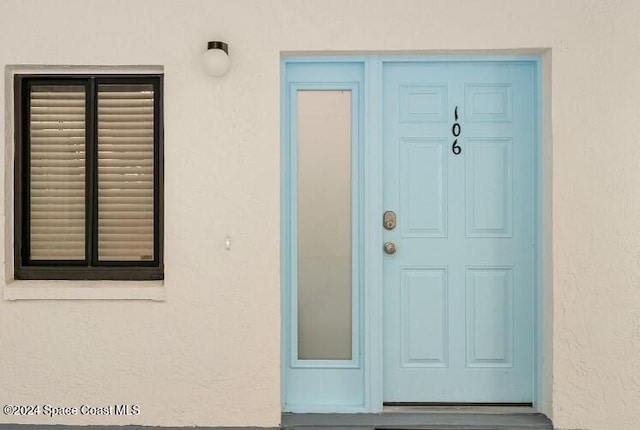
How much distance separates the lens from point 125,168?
11.1 ft

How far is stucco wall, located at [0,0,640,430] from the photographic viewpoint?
321 centimetres

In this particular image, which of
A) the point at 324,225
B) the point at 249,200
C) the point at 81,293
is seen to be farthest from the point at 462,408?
the point at 81,293

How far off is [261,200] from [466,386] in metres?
1.56

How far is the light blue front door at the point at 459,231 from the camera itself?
11.2 ft

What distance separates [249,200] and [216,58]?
2.49ft

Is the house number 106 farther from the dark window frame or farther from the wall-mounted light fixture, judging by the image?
the dark window frame

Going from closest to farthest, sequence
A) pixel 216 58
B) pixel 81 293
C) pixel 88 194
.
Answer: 1. pixel 216 58
2. pixel 81 293
3. pixel 88 194

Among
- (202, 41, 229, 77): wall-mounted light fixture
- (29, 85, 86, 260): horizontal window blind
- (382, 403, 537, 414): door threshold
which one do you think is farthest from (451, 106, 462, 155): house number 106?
(29, 85, 86, 260): horizontal window blind

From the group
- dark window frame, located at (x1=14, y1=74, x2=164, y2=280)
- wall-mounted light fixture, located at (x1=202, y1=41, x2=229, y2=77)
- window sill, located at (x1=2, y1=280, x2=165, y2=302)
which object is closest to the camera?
wall-mounted light fixture, located at (x1=202, y1=41, x2=229, y2=77)

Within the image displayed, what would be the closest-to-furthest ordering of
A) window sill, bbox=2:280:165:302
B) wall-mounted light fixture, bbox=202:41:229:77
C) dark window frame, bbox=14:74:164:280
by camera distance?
wall-mounted light fixture, bbox=202:41:229:77
window sill, bbox=2:280:165:302
dark window frame, bbox=14:74:164:280

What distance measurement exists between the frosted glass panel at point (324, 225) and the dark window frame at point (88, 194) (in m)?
0.78

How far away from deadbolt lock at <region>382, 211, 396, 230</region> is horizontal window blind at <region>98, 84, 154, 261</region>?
4.26 feet

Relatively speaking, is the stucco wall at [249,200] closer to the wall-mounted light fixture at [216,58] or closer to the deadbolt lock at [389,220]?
the wall-mounted light fixture at [216,58]

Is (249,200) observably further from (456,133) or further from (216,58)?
(456,133)
